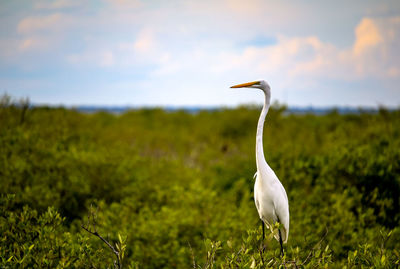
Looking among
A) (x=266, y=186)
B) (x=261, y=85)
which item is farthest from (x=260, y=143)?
(x=261, y=85)

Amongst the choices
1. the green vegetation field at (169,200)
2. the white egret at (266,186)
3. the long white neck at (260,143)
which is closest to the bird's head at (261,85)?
the white egret at (266,186)

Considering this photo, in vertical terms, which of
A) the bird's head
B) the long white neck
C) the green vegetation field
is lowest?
the green vegetation field

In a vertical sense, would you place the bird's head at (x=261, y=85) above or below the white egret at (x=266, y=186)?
above

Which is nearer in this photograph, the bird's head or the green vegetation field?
the bird's head

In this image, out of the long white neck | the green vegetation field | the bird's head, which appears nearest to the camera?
the long white neck

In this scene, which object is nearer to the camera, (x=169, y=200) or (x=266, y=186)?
(x=266, y=186)

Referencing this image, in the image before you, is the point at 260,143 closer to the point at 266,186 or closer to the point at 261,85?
the point at 266,186

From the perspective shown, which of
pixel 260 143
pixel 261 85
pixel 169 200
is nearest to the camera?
pixel 260 143

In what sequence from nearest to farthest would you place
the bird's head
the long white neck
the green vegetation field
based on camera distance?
1. the long white neck
2. the bird's head
3. the green vegetation field

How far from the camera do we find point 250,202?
6070 millimetres

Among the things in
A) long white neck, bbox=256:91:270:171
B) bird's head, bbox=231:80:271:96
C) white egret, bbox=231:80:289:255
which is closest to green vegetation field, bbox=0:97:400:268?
white egret, bbox=231:80:289:255

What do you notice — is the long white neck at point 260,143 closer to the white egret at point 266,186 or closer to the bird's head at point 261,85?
the white egret at point 266,186

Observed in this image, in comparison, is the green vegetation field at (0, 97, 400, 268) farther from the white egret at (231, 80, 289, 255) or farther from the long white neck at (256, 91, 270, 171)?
the long white neck at (256, 91, 270, 171)

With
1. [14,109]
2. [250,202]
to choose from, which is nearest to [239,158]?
[250,202]
